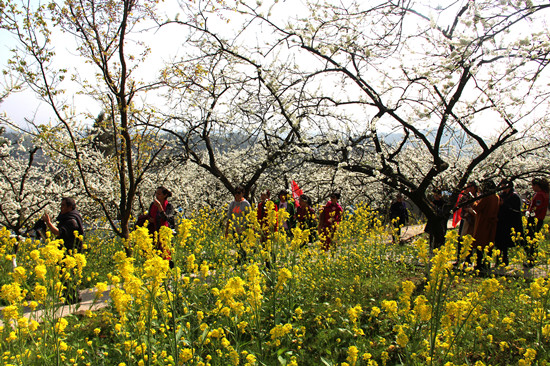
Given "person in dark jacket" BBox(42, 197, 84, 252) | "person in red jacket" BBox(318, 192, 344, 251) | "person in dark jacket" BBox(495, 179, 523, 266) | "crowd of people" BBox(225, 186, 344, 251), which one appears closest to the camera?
"person in dark jacket" BBox(42, 197, 84, 252)

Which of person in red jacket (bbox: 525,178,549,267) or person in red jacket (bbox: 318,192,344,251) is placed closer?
person in red jacket (bbox: 525,178,549,267)

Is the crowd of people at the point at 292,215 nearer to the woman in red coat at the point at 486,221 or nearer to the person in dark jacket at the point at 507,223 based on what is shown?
the woman in red coat at the point at 486,221

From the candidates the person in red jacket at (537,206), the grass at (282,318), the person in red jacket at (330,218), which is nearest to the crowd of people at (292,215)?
the person in red jacket at (330,218)

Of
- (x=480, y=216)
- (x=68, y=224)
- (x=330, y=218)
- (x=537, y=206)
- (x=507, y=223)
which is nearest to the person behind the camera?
(x=68, y=224)

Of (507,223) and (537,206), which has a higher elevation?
(537,206)

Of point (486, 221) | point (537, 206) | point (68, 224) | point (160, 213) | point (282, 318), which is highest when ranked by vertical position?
point (537, 206)

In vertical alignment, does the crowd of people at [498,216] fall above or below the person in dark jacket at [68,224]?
above

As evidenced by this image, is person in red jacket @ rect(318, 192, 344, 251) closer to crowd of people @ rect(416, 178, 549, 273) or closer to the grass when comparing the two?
the grass

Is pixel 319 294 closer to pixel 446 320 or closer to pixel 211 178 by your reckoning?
pixel 446 320

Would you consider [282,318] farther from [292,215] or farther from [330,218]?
[292,215]

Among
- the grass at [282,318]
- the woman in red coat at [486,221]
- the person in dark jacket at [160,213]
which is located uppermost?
the woman in red coat at [486,221]

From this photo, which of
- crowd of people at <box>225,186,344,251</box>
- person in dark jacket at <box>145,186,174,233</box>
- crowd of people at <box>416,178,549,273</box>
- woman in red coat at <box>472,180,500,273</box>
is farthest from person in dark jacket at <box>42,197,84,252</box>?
woman in red coat at <box>472,180,500,273</box>

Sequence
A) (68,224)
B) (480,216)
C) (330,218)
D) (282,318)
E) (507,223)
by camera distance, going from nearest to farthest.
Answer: (282,318), (68,224), (480,216), (507,223), (330,218)

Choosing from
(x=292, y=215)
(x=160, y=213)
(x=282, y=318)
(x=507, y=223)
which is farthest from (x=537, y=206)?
(x=160, y=213)
